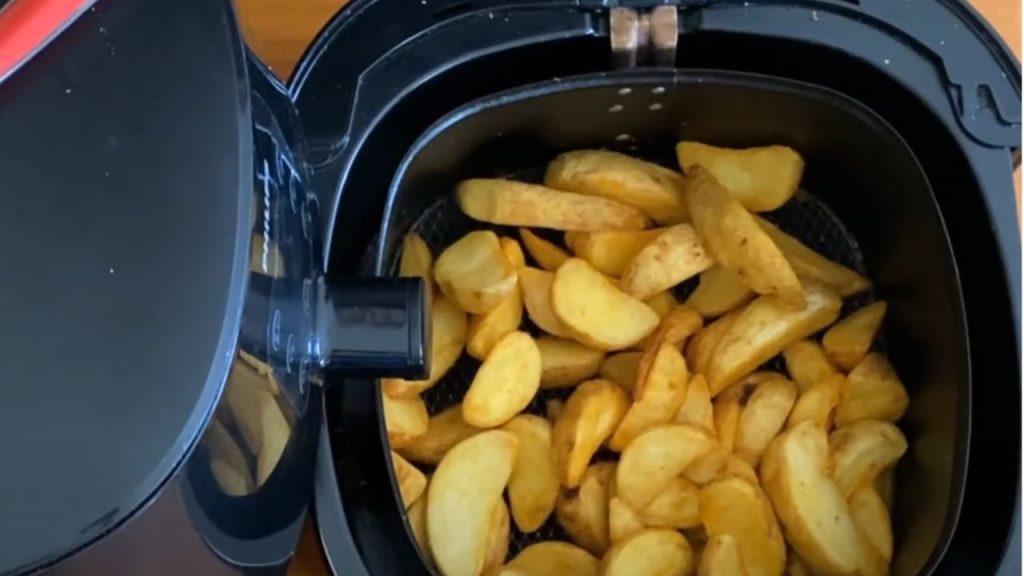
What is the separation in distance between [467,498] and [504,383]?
6 centimetres

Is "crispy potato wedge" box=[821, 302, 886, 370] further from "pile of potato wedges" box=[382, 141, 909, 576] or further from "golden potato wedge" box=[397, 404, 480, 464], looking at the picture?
"golden potato wedge" box=[397, 404, 480, 464]

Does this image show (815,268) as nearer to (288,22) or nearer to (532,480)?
(532,480)

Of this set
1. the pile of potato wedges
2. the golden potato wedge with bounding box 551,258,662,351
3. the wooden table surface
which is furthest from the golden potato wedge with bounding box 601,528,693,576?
the wooden table surface

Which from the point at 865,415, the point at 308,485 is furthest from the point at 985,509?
the point at 308,485

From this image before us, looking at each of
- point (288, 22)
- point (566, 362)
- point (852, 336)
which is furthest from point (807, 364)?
point (288, 22)

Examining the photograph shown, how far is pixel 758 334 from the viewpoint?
0.68m

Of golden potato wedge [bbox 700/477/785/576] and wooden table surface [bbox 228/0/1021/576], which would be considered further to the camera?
wooden table surface [bbox 228/0/1021/576]

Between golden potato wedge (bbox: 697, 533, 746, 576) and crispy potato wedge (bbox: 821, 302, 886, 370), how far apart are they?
0.13 metres

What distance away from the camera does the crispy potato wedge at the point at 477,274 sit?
68cm

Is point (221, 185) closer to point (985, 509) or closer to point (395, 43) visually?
point (395, 43)

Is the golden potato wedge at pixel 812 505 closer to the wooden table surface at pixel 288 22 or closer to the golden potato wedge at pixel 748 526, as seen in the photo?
the golden potato wedge at pixel 748 526

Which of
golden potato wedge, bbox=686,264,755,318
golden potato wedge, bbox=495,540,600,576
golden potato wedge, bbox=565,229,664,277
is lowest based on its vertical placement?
golden potato wedge, bbox=495,540,600,576

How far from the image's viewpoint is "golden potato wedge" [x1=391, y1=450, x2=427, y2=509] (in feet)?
2.13

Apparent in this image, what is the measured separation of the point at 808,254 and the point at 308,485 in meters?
0.30
